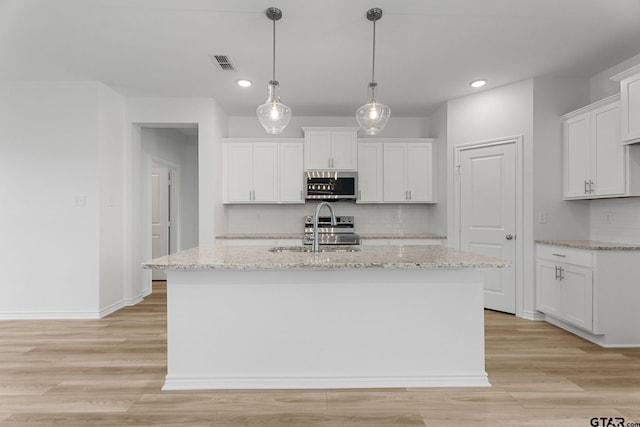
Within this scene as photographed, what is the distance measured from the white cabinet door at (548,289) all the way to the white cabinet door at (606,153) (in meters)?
0.85

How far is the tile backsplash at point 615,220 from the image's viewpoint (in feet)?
11.3

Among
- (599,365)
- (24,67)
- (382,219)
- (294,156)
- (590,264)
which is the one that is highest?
(24,67)

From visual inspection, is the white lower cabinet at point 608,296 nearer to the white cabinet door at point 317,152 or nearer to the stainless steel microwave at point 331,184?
the stainless steel microwave at point 331,184

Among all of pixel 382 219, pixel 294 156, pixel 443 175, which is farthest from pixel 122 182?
pixel 443 175

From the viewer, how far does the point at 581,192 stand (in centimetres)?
374

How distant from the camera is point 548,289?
3.81 m

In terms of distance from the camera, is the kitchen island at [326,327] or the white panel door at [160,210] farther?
the white panel door at [160,210]

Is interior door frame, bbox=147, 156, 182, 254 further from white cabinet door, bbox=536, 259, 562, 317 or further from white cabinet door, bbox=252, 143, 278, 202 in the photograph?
white cabinet door, bbox=536, 259, 562, 317

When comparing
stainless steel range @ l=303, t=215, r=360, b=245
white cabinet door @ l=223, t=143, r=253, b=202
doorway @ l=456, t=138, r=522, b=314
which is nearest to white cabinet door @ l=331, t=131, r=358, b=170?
Result: stainless steel range @ l=303, t=215, r=360, b=245

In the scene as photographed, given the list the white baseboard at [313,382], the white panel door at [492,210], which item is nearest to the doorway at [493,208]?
the white panel door at [492,210]

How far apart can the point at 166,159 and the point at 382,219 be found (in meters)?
3.53

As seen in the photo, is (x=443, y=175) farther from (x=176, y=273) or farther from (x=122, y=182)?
(x=122, y=182)

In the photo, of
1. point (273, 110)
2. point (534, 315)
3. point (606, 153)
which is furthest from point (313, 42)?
point (534, 315)

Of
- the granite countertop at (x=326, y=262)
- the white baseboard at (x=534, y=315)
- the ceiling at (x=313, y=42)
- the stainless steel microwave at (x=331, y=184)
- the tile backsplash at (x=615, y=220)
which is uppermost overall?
the ceiling at (x=313, y=42)
